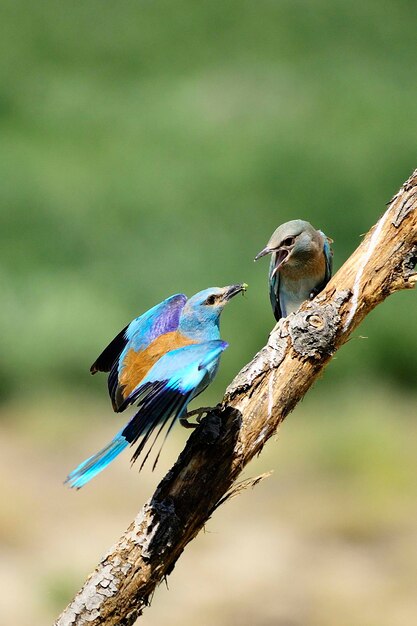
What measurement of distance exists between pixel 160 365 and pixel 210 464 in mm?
278

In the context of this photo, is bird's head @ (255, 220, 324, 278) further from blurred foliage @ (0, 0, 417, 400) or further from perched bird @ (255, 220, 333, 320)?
blurred foliage @ (0, 0, 417, 400)

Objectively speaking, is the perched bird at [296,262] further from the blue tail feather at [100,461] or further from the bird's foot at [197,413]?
the blue tail feather at [100,461]

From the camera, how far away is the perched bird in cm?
433

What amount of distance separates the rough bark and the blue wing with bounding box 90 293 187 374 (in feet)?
1.07

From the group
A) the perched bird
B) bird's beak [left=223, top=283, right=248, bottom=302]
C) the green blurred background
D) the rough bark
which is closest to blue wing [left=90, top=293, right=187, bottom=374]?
bird's beak [left=223, top=283, right=248, bottom=302]

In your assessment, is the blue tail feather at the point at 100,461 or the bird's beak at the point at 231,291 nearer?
the blue tail feather at the point at 100,461

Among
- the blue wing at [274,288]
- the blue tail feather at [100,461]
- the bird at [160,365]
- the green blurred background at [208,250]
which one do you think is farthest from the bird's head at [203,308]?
the green blurred background at [208,250]

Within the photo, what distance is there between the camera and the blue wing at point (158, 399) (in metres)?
3.23

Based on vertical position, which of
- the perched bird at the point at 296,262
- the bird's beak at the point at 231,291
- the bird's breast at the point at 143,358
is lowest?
the bird's breast at the point at 143,358

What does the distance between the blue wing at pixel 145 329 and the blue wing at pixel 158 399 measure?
225mm

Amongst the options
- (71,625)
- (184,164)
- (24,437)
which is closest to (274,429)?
(71,625)

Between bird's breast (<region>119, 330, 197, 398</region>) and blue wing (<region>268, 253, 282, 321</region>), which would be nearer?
bird's breast (<region>119, 330, 197, 398</region>)

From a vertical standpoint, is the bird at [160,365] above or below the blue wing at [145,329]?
below

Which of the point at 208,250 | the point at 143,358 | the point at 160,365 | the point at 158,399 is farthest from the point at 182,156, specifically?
the point at 158,399
